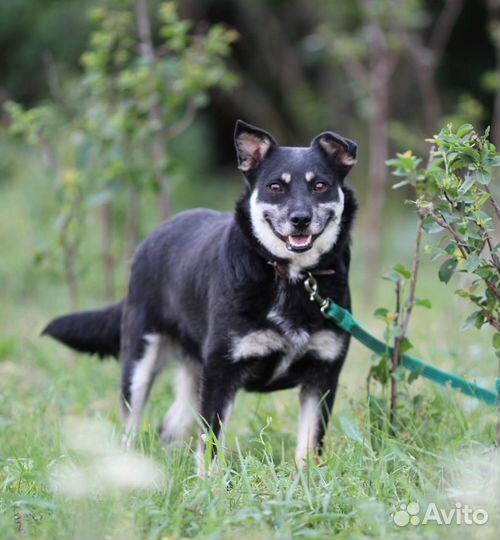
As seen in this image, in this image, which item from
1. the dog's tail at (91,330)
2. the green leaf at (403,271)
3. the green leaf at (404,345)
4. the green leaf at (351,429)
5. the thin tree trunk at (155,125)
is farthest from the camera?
the thin tree trunk at (155,125)

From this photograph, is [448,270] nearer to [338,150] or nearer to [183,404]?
[338,150]

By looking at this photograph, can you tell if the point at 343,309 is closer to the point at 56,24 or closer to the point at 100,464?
the point at 100,464

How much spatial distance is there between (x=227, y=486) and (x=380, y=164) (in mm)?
7459

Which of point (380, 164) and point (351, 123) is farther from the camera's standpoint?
point (351, 123)

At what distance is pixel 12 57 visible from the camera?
65.1 feet

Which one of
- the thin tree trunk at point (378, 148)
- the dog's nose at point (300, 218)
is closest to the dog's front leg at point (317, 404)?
the dog's nose at point (300, 218)

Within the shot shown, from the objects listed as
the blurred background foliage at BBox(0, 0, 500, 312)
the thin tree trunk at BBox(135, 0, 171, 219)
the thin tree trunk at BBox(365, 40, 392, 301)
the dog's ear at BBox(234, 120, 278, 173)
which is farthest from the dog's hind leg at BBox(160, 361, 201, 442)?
the thin tree trunk at BBox(365, 40, 392, 301)

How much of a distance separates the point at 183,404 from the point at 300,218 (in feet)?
5.53

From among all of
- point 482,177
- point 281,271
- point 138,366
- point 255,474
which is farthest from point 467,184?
point 138,366

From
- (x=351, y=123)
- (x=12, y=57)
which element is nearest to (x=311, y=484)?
(x=351, y=123)

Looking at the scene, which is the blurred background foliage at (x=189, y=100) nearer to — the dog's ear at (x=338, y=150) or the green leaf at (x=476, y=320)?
the dog's ear at (x=338, y=150)

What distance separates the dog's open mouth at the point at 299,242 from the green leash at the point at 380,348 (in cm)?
19

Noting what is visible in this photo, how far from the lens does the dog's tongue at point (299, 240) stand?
4.54 metres

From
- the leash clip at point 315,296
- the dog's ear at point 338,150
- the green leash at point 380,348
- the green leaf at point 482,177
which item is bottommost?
the green leash at point 380,348
